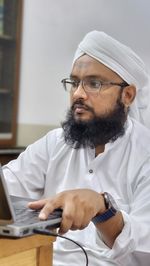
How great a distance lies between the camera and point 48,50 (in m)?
3.36

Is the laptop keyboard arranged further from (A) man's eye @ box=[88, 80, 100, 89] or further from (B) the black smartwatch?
(A) man's eye @ box=[88, 80, 100, 89]

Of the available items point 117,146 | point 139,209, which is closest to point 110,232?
point 139,209

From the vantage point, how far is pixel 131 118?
1.83 meters

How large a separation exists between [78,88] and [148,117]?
447 mm

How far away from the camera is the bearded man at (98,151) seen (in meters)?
1.52

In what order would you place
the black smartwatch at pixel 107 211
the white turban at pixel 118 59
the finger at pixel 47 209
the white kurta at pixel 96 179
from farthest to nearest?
the white turban at pixel 118 59
the white kurta at pixel 96 179
the black smartwatch at pixel 107 211
the finger at pixel 47 209

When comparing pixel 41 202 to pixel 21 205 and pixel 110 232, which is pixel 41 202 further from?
pixel 110 232

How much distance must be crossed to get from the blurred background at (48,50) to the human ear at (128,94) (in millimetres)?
1459

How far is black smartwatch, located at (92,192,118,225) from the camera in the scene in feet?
3.68

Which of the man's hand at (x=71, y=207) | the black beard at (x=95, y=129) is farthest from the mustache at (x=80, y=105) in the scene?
the man's hand at (x=71, y=207)

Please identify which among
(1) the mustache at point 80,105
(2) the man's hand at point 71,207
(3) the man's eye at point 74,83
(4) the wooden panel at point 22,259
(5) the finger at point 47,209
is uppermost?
(3) the man's eye at point 74,83

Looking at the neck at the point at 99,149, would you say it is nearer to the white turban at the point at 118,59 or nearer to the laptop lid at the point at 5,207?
the white turban at the point at 118,59

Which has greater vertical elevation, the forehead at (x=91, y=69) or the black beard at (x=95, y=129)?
the forehead at (x=91, y=69)

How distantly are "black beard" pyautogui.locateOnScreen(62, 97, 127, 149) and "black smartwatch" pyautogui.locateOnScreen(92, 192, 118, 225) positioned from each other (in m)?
0.55
